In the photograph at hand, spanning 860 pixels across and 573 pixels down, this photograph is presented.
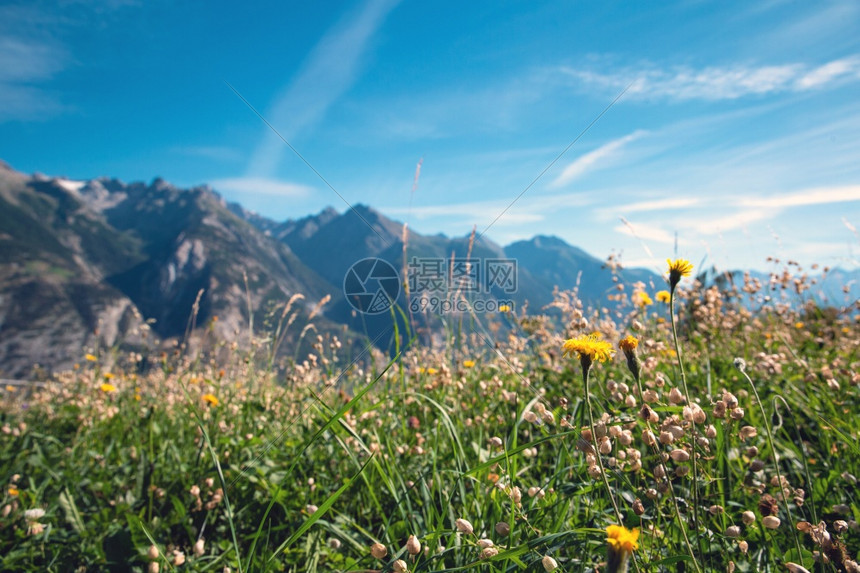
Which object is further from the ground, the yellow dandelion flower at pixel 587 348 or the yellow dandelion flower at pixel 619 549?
the yellow dandelion flower at pixel 587 348

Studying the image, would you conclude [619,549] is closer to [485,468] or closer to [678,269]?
[485,468]

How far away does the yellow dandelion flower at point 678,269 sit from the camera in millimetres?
1482

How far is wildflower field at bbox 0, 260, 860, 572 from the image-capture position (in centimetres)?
132

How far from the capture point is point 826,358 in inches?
126

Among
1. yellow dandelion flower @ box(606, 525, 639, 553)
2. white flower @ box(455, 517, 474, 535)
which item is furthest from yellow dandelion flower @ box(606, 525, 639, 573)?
white flower @ box(455, 517, 474, 535)

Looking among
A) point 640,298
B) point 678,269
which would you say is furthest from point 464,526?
point 640,298

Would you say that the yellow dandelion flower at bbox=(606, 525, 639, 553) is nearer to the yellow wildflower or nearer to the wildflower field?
the wildflower field

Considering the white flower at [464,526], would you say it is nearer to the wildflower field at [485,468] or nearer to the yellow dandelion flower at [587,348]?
the wildflower field at [485,468]

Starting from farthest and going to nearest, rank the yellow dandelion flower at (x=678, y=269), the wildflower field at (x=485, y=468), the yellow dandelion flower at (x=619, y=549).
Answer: the yellow dandelion flower at (x=678, y=269) < the wildflower field at (x=485, y=468) < the yellow dandelion flower at (x=619, y=549)

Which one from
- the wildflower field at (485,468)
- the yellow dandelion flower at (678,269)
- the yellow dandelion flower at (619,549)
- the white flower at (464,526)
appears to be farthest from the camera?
the yellow dandelion flower at (678,269)

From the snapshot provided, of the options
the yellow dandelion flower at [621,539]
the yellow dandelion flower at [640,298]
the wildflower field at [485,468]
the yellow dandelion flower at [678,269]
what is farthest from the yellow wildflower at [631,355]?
the yellow dandelion flower at [640,298]

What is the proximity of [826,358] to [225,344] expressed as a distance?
487 cm

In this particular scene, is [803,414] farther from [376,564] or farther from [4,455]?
[4,455]

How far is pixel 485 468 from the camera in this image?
1521mm
